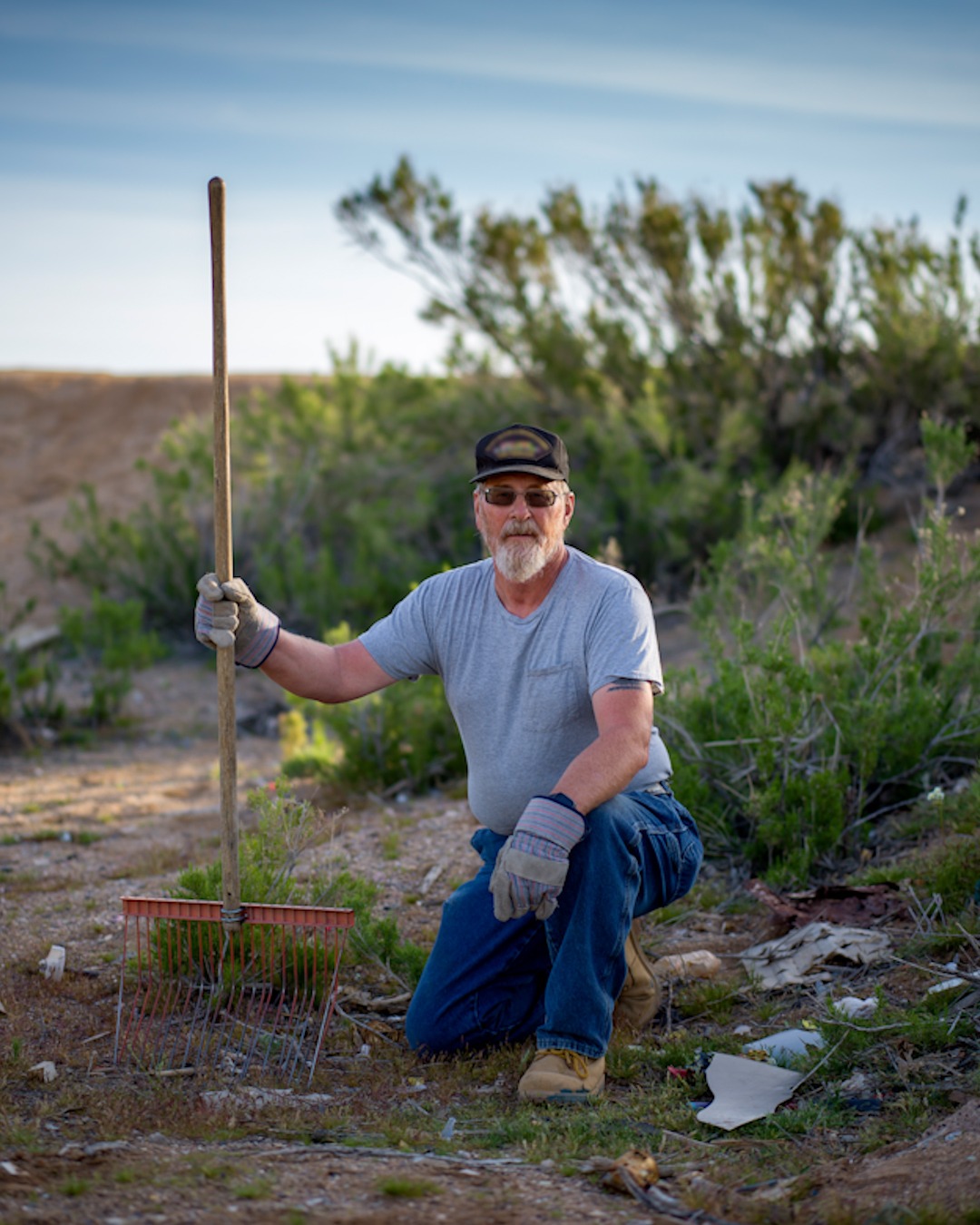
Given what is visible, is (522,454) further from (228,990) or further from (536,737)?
(228,990)

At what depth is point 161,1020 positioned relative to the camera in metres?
3.56

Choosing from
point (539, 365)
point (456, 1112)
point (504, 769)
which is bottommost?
point (456, 1112)

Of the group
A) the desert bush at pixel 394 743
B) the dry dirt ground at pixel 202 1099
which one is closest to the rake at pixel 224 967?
the dry dirt ground at pixel 202 1099

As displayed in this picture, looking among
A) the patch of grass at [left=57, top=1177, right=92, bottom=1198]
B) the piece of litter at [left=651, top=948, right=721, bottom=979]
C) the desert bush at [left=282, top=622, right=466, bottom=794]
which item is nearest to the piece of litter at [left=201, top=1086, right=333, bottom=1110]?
the patch of grass at [left=57, top=1177, right=92, bottom=1198]

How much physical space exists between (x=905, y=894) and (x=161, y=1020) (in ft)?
7.70

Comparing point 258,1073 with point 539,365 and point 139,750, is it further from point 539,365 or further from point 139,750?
point 539,365

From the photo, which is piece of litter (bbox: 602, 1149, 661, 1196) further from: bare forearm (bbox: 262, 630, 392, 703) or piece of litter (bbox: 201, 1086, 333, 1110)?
bare forearm (bbox: 262, 630, 392, 703)

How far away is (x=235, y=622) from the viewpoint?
3.47 meters

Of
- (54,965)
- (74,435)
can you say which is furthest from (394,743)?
(74,435)

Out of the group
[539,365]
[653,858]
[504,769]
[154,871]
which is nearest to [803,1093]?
[653,858]

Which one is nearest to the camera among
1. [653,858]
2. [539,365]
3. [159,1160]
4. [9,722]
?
[159,1160]

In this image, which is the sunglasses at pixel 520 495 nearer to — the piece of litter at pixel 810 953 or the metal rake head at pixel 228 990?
the metal rake head at pixel 228 990

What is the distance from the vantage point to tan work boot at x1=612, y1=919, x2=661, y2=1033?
3.62 m

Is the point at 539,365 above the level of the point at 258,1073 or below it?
above
